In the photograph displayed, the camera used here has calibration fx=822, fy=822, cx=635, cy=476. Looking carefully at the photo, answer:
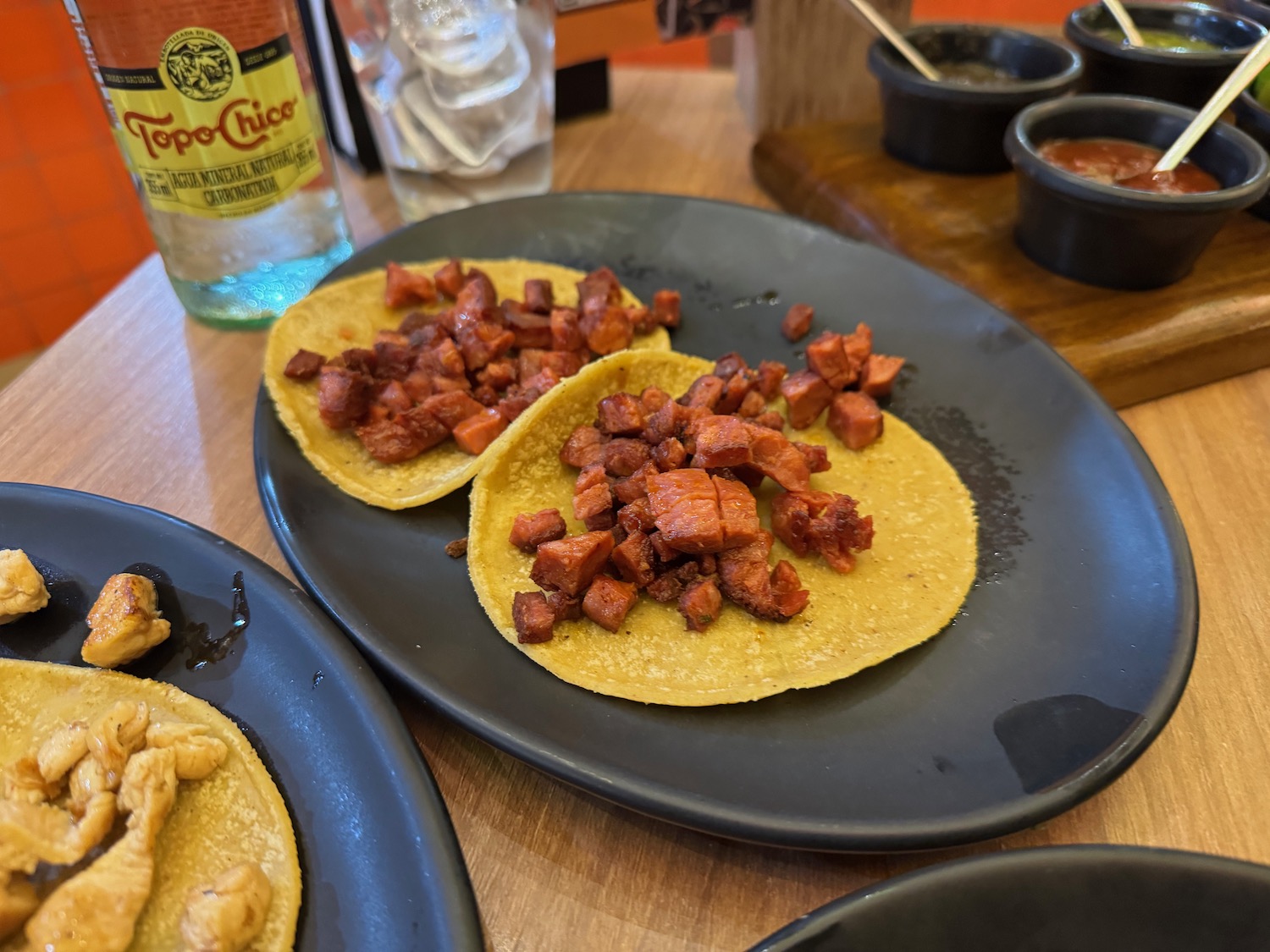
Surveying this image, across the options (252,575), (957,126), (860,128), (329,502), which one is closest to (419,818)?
(252,575)

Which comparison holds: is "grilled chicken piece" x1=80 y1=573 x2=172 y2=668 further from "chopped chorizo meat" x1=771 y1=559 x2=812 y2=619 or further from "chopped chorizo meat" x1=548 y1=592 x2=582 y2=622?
"chopped chorizo meat" x1=771 y1=559 x2=812 y2=619

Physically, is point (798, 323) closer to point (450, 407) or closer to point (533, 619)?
point (450, 407)

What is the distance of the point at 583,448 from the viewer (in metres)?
1.60

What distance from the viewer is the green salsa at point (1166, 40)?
7.95 feet

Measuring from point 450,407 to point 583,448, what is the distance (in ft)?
0.99

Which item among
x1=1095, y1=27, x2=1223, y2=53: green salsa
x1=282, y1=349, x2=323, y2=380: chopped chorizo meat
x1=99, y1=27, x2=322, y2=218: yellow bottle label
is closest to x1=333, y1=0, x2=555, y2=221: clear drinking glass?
x1=99, y1=27, x2=322, y2=218: yellow bottle label

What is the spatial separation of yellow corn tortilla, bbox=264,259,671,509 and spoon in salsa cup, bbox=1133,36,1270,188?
1198 millimetres

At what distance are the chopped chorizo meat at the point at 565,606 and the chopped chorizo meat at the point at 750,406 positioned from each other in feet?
1.79

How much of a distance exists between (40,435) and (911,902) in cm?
194

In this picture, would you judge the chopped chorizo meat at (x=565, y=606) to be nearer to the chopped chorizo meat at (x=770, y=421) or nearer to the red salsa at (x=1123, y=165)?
the chopped chorizo meat at (x=770, y=421)

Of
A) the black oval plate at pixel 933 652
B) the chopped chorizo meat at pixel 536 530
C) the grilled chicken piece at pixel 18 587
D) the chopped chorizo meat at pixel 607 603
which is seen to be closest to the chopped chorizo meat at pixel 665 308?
the black oval plate at pixel 933 652

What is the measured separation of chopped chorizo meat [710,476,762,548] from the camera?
4.47ft

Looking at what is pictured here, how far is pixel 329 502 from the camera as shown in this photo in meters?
1.50

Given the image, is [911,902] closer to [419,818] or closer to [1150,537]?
[419,818]
